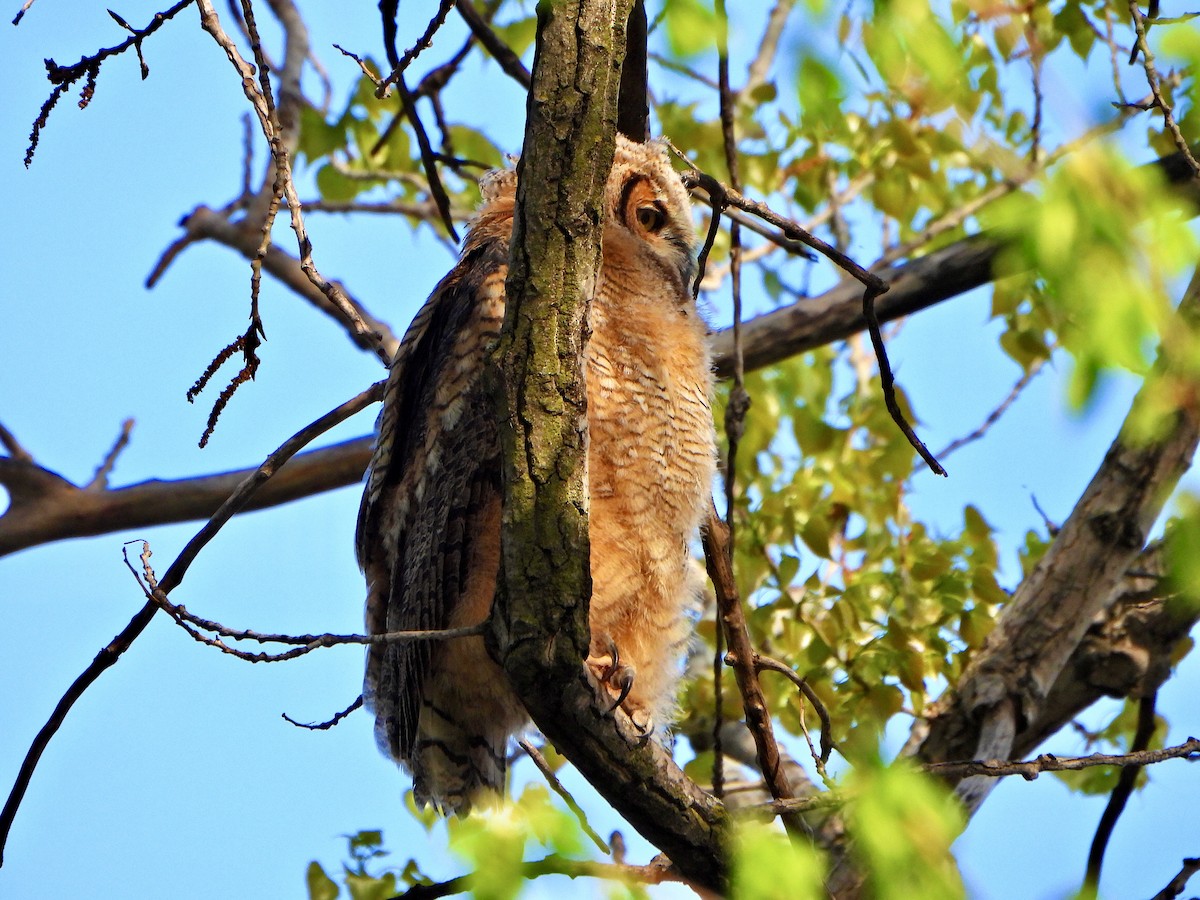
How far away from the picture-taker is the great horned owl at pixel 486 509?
2.75 meters

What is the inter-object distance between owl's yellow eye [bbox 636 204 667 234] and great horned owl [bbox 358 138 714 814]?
0.88 ft

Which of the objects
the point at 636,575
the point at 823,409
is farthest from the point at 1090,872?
the point at 823,409

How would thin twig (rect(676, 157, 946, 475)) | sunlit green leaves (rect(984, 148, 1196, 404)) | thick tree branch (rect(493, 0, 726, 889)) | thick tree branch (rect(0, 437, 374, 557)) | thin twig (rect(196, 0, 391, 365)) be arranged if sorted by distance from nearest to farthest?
sunlit green leaves (rect(984, 148, 1196, 404)) → thick tree branch (rect(493, 0, 726, 889)) → thin twig (rect(676, 157, 946, 475)) → thin twig (rect(196, 0, 391, 365)) → thick tree branch (rect(0, 437, 374, 557))

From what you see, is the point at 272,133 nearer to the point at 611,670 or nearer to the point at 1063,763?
the point at 611,670

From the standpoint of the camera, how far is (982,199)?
5918mm

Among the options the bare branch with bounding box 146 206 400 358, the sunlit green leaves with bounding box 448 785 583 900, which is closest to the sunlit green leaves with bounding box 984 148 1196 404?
the sunlit green leaves with bounding box 448 785 583 900

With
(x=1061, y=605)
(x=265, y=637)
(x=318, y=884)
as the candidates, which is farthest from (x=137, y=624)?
(x=1061, y=605)

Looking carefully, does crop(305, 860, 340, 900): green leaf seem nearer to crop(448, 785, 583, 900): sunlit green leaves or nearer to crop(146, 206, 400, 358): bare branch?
crop(448, 785, 583, 900): sunlit green leaves

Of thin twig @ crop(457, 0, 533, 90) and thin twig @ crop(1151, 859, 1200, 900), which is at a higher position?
thin twig @ crop(457, 0, 533, 90)

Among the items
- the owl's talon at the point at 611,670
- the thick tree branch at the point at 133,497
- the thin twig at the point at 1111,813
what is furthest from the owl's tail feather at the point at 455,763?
the thin twig at the point at 1111,813

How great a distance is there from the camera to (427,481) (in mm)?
2883

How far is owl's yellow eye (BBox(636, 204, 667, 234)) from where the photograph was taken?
3.49 m

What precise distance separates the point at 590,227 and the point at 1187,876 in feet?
5.37

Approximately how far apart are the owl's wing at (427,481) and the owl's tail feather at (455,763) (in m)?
0.04
